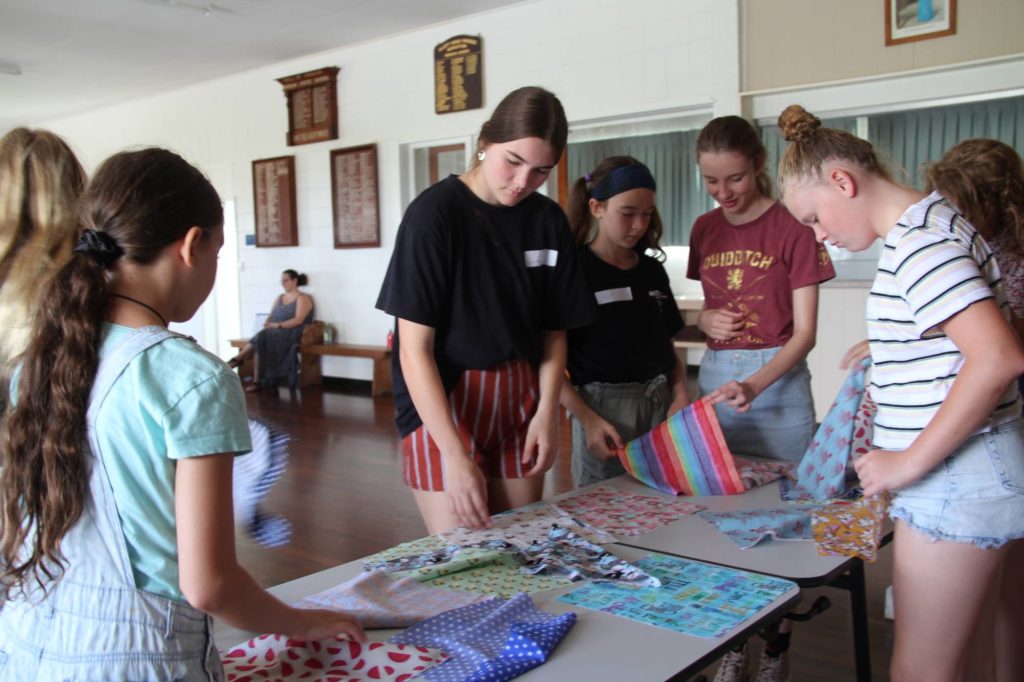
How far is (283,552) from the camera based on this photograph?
12.1ft

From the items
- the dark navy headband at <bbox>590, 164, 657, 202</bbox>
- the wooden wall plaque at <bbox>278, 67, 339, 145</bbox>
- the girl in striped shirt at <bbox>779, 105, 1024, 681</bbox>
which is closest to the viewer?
the girl in striped shirt at <bbox>779, 105, 1024, 681</bbox>

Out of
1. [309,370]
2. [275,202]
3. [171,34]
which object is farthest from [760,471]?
[275,202]

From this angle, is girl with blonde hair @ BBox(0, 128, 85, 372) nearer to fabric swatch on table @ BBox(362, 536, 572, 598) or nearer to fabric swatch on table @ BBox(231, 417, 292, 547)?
fabric swatch on table @ BBox(231, 417, 292, 547)

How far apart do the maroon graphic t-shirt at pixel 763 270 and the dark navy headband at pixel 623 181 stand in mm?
313

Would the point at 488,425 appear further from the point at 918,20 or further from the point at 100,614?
the point at 918,20

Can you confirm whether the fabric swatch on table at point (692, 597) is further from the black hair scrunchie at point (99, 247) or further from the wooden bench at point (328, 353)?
the wooden bench at point (328, 353)

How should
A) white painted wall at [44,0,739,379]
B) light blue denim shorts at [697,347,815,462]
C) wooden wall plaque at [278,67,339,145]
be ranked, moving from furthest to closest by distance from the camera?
wooden wall plaque at [278,67,339,145], white painted wall at [44,0,739,379], light blue denim shorts at [697,347,815,462]

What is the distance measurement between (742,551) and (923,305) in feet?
1.80

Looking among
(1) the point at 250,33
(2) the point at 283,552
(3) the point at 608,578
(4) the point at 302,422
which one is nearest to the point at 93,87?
(1) the point at 250,33

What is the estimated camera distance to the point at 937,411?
1.27m

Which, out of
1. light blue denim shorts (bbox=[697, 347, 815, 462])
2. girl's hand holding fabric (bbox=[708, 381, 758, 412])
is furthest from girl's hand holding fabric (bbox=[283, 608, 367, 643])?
light blue denim shorts (bbox=[697, 347, 815, 462])

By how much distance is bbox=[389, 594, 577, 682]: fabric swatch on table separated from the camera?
3.59ft

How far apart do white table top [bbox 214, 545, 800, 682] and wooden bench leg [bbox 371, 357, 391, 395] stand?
259 inches

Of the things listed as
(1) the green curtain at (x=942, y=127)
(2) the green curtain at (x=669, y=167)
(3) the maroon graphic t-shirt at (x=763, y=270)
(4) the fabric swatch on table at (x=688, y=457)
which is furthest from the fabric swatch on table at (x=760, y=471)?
(2) the green curtain at (x=669, y=167)
